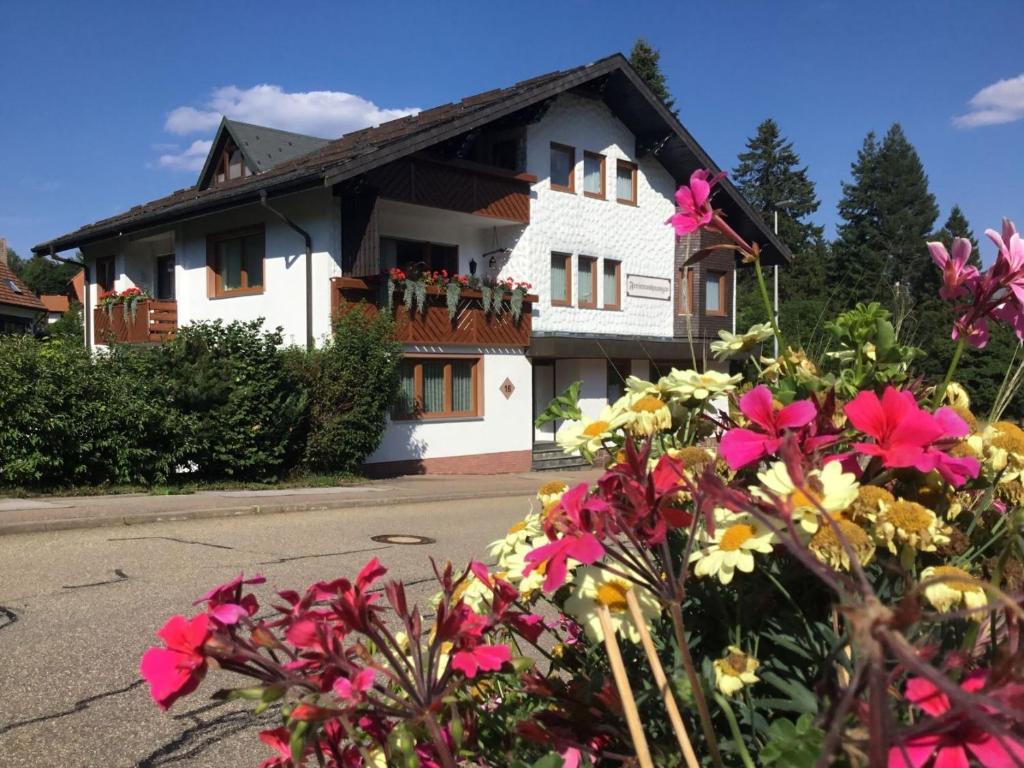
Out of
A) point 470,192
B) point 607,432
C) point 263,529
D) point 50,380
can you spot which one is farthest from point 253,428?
point 607,432

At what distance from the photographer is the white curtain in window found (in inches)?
711

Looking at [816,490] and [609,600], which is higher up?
[816,490]

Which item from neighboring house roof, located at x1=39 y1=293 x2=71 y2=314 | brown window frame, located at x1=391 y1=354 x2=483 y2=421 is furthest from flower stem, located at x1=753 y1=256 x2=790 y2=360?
neighboring house roof, located at x1=39 y1=293 x2=71 y2=314

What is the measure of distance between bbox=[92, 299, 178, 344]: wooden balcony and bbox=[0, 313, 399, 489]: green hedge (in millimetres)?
5648

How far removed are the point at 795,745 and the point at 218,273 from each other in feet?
65.4

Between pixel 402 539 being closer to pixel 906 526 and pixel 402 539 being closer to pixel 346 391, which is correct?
pixel 346 391

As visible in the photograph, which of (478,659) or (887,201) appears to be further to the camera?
(887,201)

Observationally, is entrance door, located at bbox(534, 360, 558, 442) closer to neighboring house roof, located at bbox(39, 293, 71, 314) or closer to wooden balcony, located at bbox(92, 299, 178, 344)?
wooden balcony, located at bbox(92, 299, 178, 344)

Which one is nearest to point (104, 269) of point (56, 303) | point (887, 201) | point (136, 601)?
point (136, 601)

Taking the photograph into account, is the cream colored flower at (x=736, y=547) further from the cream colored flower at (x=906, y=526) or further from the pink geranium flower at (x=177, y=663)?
the pink geranium flower at (x=177, y=663)

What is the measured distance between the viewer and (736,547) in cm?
116

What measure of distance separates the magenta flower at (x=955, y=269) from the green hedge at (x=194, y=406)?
1210cm

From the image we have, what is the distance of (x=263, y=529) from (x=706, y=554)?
917 cm

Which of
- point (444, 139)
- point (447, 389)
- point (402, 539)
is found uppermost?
point (444, 139)
